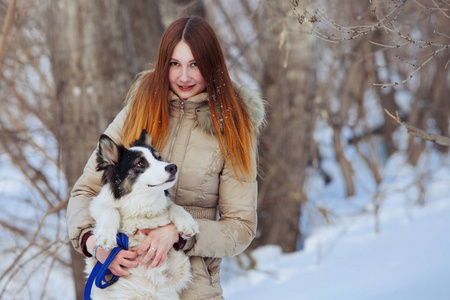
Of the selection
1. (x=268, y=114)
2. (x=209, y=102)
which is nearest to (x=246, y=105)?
(x=209, y=102)

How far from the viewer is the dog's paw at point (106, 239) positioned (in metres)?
2.66

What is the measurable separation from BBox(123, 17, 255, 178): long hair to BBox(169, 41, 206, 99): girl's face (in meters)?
0.03

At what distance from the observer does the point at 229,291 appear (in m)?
7.24

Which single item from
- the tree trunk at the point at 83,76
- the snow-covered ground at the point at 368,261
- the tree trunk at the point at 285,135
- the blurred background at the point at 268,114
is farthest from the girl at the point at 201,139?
the tree trunk at the point at 285,135

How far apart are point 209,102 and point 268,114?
4.80 m

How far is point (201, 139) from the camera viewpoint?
121 inches

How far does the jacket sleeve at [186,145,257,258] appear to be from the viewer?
2.86 m

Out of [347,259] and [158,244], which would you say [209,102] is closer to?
[158,244]

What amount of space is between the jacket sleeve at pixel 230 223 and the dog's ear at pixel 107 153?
0.60m

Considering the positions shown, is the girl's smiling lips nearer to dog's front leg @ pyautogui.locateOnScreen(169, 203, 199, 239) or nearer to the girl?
the girl

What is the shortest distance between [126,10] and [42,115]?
2649mm

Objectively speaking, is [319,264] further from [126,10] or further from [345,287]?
[126,10]

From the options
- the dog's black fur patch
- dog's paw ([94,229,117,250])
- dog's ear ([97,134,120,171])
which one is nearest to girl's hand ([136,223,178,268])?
dog's paw ([94,229,117,250])

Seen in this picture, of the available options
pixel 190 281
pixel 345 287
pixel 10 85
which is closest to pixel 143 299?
pixel 190 281
